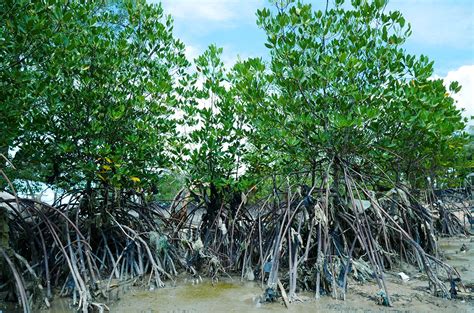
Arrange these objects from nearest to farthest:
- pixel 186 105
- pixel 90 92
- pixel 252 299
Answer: pixel 252 299, pixel 90 92, pixel 186 105

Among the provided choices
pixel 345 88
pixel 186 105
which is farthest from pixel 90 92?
pixel 345 88

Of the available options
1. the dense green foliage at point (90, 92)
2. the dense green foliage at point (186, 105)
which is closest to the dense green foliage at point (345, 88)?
the dense green foliage at point (186, 105)

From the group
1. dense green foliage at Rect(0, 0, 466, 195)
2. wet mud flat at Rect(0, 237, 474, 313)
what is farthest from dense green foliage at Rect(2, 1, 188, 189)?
wet mud flat at Rect(0, 237, 474, 313)

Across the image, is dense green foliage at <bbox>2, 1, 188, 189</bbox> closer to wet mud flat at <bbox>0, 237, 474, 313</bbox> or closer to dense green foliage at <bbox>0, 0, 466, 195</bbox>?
dense green foliage at <bbox>0, 0, 466, 195</bbox>

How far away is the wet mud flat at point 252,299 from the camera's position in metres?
3.10

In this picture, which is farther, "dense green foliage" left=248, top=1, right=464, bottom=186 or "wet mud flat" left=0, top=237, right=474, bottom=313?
"dense green foliage" left=248, top=1, right=464, bottom=186

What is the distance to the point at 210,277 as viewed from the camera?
14.2ft

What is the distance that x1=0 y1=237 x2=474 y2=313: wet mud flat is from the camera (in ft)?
10.2

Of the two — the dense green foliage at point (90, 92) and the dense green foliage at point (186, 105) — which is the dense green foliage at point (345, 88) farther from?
the dense green foliage at point (90, 92)

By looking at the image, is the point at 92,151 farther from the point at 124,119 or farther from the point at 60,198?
the point at 60,198

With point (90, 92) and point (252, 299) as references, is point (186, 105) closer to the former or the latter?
point (90, 92)

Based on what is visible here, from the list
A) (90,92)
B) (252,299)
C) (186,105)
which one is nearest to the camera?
(252,299)

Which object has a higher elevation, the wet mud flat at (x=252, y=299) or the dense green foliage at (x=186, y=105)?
the dense green foliage at (x=186, y=105)

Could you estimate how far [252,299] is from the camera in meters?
3.42
